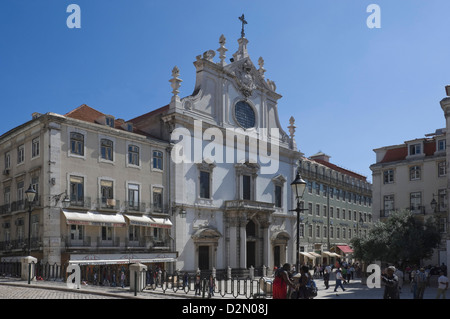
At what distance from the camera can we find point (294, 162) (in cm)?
5253

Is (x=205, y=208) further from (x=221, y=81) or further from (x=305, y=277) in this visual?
(x=305, y=277)

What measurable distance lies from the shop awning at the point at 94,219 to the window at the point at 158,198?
376 cm

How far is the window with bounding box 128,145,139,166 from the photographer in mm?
37219

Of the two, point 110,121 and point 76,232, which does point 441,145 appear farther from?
point 76,232

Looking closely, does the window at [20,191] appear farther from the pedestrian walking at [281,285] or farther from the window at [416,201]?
the window at [416,201]

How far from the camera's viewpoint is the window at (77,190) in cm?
3302

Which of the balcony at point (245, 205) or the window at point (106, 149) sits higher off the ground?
the window at point (106, 149)

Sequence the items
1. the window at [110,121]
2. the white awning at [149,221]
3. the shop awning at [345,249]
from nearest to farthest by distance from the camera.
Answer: the white awning at [149,221]
the window at [110,121]
the shop awning at [345,249]

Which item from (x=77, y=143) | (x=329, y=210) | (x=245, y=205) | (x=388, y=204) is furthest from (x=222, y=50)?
(x=329, y=210)

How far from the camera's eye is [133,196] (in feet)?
122

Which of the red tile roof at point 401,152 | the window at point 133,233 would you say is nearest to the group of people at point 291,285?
the window at point 133,233

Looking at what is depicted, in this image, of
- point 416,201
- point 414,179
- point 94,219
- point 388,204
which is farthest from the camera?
point 388,204

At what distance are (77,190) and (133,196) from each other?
4721mm
